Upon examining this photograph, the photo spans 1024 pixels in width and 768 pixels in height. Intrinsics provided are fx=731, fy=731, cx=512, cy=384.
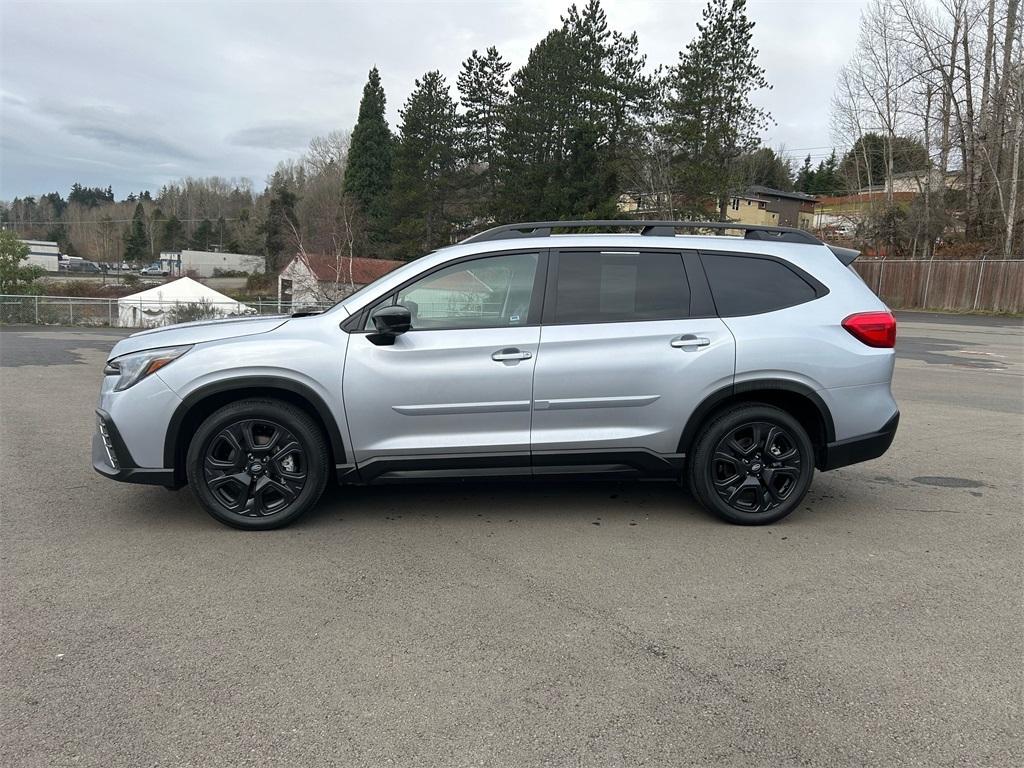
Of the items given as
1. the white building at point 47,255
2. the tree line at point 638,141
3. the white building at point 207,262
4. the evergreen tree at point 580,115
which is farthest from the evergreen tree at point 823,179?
the white building at point 47,255

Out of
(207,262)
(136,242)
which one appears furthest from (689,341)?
(136,242)

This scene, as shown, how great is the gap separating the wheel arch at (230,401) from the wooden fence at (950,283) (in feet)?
120

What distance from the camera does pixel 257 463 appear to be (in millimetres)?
4484

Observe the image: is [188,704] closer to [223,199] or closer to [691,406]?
[691,406]

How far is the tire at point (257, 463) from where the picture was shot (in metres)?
4.43

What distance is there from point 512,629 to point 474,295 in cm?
217

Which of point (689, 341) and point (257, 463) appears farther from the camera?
point (689, 341)

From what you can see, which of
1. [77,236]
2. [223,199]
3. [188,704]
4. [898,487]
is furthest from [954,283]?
[77,236]

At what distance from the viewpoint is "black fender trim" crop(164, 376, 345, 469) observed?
438 cm

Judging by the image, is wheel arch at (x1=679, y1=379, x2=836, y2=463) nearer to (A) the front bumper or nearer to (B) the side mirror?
(B) the side mirror

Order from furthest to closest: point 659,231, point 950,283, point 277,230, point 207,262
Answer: point 207,262, point 277,230, point 950,283, point 659,231

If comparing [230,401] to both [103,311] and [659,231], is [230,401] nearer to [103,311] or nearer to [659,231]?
[659,231]

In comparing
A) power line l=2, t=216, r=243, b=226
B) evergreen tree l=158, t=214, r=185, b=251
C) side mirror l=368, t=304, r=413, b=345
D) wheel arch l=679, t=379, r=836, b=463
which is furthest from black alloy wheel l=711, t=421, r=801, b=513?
evergreen tree l=158, t=214, r=185, b=251

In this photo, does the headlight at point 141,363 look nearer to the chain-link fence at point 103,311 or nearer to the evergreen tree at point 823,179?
the chain-link fence at point 103,311
